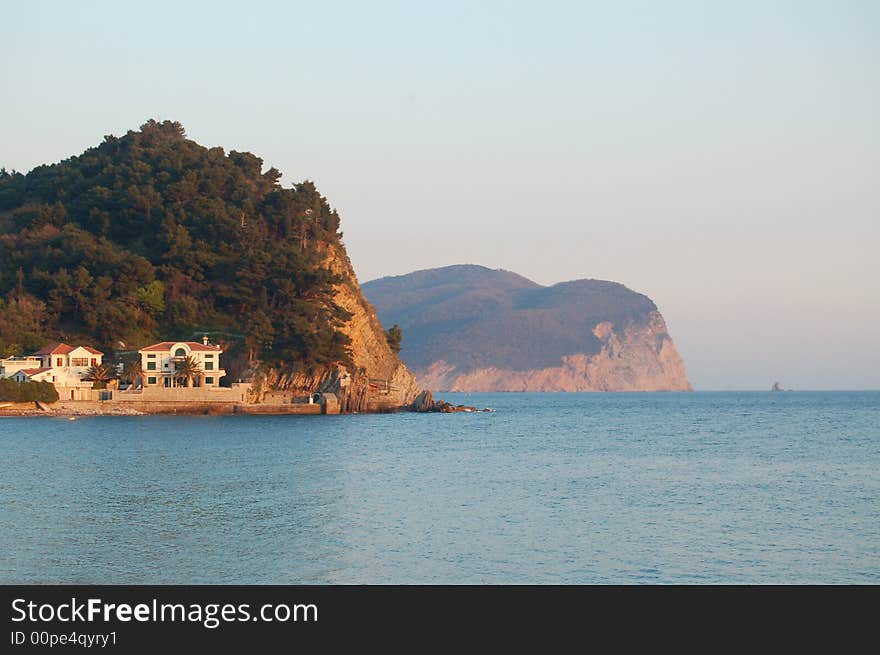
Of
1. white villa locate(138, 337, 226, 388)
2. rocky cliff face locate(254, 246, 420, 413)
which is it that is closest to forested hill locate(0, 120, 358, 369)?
rocky cliff face locate(254, 246, 420, 413)

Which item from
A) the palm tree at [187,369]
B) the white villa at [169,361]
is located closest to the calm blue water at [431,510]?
the palm tree at [187,369]

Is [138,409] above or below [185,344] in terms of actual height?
below

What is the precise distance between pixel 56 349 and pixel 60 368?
1.63 m

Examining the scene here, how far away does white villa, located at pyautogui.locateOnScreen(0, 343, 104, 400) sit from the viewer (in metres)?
82.7

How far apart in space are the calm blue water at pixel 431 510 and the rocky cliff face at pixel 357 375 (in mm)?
29624

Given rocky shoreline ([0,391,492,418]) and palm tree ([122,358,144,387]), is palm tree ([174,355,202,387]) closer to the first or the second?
rocky shoreline ([0,391,492,418])

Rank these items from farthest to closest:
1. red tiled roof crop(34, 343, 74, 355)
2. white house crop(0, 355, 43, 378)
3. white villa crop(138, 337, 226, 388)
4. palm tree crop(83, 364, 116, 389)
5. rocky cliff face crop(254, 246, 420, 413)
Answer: rocky cliff face crop(254, 246, 420, 413), white villa crop(138, 337, 226, 388), palm tree crop(83, 364, 116, 389), red tiled roof crop(34, 343, 74, 355), white house crop(0, 355, 43, 378)

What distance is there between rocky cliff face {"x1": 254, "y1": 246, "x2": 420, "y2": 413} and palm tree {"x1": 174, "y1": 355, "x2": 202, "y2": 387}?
5.25 m

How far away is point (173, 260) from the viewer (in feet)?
312

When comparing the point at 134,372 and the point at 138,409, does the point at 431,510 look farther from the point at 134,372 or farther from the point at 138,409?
the point at 134,372

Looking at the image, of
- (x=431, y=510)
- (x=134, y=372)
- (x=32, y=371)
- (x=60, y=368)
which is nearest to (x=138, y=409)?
(x=134, y=372)
